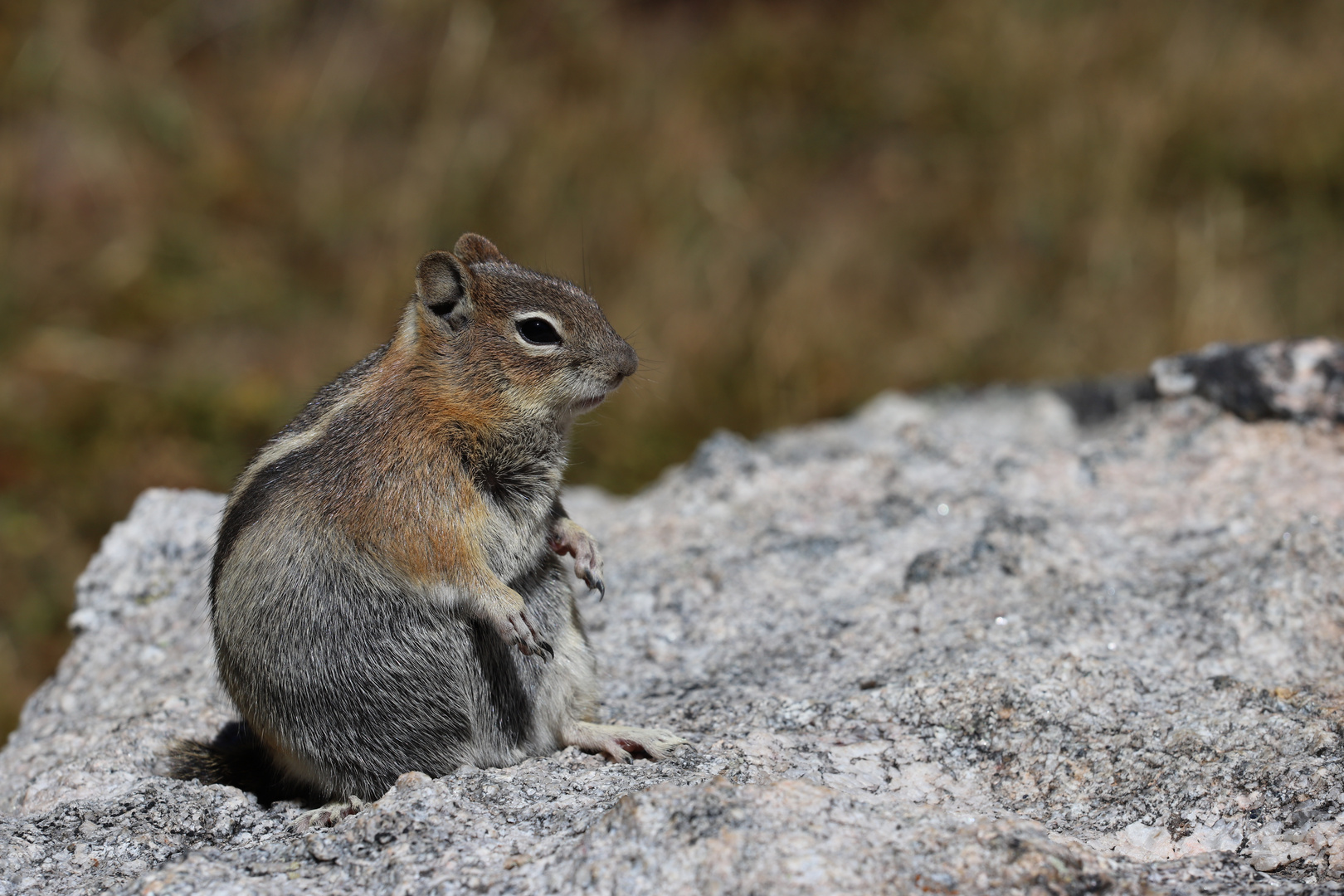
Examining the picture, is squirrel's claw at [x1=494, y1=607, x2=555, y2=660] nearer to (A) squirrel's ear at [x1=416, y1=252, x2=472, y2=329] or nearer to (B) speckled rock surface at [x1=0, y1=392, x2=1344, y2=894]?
(B) speckled rock surface at [x1=0, y1=392, x2=1344, y2=894]

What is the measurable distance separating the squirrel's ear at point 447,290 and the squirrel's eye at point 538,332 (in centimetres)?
15

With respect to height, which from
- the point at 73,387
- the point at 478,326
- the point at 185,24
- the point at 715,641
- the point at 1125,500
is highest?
the point at 185,24

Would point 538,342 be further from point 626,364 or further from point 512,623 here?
point 512,623

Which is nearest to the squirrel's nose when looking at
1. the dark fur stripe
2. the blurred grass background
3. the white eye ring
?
the white eye ring

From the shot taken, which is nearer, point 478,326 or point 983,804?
point 983,804

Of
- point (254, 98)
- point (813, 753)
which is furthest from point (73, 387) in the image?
point (813, 753)

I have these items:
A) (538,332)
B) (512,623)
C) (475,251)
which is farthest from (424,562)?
(475,251)

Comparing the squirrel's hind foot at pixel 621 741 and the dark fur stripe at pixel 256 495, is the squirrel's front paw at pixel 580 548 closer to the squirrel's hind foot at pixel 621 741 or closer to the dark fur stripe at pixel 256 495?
the squirrel's hind foot at pixel 621 741

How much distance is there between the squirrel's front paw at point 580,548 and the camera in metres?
2.97

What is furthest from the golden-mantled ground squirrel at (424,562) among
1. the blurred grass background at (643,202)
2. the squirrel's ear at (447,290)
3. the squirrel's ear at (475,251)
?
the blurred grass background at (643,202)

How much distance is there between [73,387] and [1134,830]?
19.3 feet

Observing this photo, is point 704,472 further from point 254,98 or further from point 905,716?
point 254,98

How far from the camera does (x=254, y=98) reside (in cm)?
795

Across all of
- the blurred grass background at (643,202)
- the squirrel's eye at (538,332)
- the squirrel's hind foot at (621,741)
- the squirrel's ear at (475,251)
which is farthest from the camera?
the blurred grass background at (643,202)
